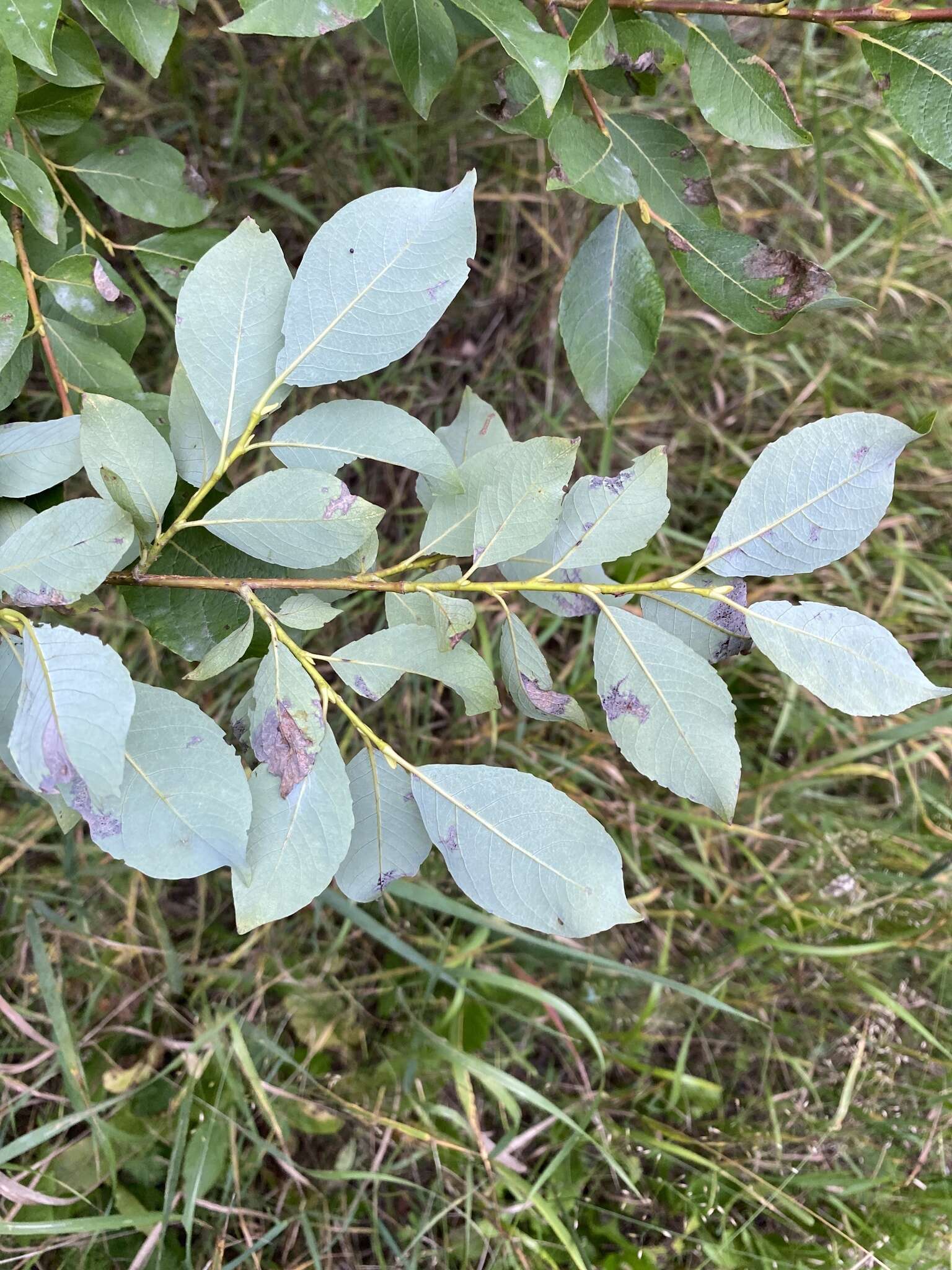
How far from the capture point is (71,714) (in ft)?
1.58

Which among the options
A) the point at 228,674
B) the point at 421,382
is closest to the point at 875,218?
the point at 421,382

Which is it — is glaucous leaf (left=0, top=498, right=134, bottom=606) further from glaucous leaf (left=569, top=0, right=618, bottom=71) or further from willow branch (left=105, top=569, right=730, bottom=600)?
glaucous leaf (left=569, top=0, right=618, bottom=71)

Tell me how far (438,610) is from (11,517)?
1.05 ft

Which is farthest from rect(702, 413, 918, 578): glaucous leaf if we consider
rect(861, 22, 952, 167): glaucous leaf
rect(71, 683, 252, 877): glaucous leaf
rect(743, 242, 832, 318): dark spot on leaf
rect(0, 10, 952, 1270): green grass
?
rect(0, 10, 952, 1270): green grass

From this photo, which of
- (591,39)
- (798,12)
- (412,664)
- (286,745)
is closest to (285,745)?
(286,745)

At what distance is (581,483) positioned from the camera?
61 centimetres

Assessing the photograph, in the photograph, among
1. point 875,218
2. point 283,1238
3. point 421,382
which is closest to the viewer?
point 283,1238

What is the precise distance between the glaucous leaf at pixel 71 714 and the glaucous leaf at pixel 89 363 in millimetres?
347

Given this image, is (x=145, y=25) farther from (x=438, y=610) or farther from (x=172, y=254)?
(x=438, y=610)

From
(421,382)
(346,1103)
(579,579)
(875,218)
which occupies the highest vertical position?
(579,579)

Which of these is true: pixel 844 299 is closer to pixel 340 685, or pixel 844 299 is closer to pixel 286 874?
pixel 286 874

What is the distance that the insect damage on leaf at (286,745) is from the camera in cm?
58

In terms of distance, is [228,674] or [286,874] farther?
[228,674]

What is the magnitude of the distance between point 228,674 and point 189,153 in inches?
35.3
